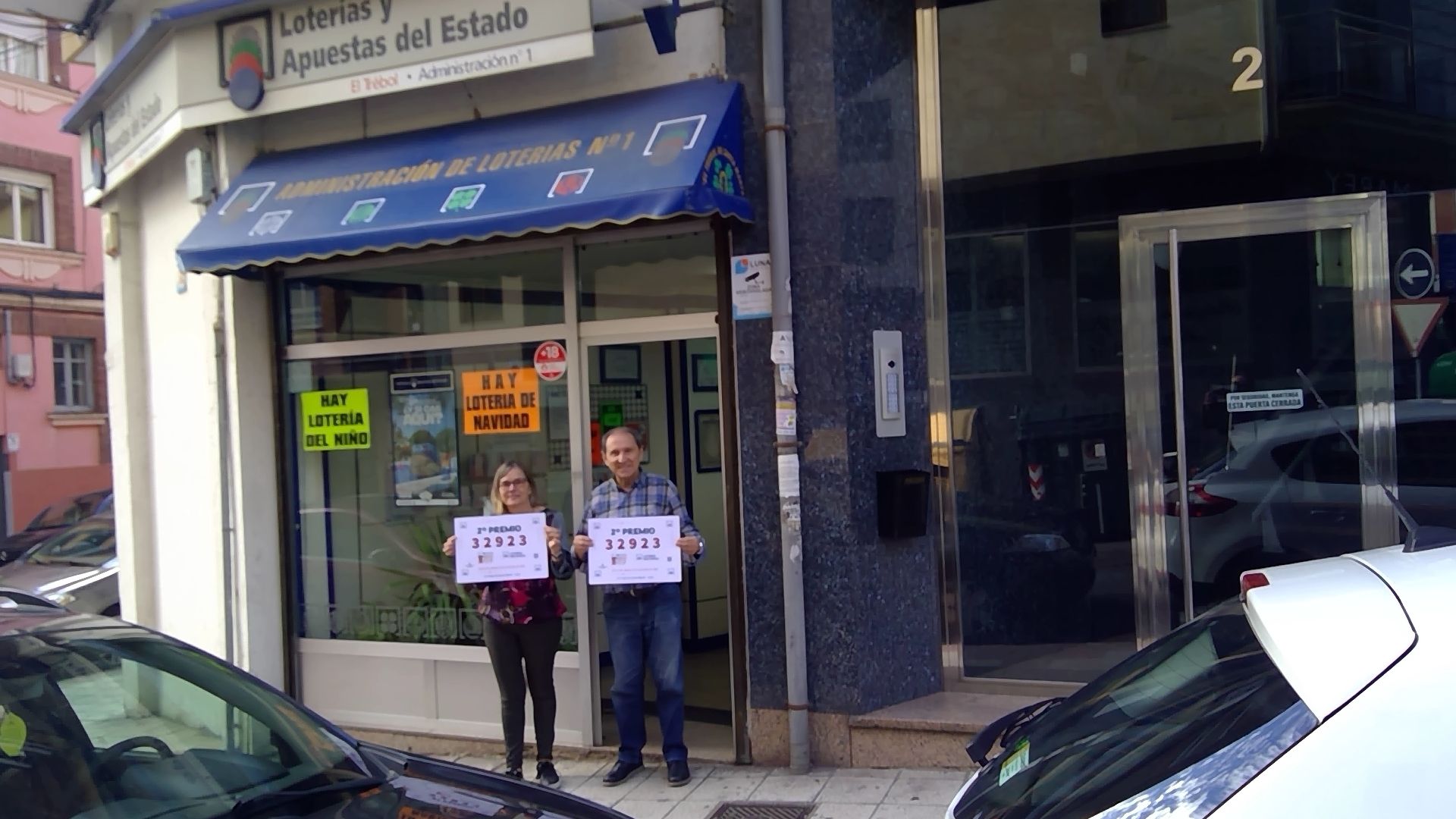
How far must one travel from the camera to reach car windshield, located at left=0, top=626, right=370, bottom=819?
3.06 metres

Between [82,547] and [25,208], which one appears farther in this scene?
[25,208]

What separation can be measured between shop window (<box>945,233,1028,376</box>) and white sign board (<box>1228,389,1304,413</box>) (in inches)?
44.5

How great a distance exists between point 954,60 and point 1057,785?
5360mm

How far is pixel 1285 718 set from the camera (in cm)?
203

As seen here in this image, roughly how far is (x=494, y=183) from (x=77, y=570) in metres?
7.95

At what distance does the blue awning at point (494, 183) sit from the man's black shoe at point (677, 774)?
→ 277 centimetres

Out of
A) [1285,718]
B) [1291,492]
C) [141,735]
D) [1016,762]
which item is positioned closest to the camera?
[1285,718]

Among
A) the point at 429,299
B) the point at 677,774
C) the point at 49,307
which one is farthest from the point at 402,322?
the point at 49,307

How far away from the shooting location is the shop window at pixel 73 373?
1022 inches

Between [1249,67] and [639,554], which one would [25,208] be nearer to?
[639,554]

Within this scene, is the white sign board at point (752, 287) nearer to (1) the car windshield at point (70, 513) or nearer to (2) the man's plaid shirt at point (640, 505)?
(2) the man's plaid shirt at point (640, 505)

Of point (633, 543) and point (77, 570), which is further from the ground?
point (633, 543)

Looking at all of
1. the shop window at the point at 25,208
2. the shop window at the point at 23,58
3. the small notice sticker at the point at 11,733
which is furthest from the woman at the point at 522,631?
the shop window at the point at 23,58

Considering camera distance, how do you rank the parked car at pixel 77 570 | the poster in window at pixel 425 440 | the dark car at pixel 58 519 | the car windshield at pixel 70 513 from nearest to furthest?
the poster in window at pixel 425 440, the parked car at pixel 77 570, the dark car at pixel 58 519, the car windshield at pixel 70 513
